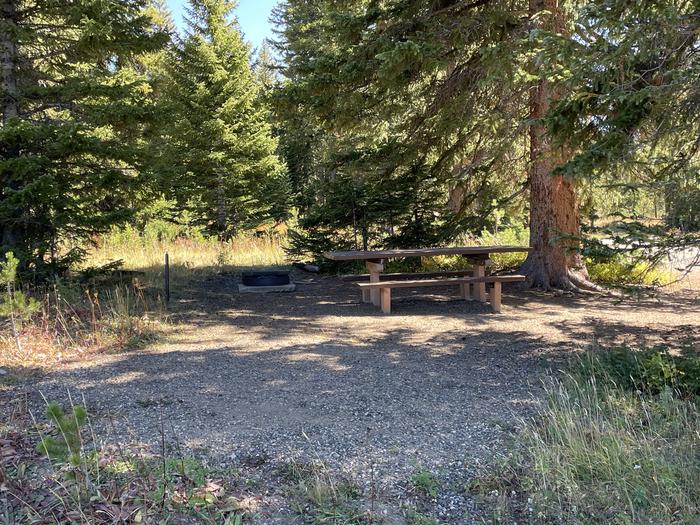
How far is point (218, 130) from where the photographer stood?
58.3 feet

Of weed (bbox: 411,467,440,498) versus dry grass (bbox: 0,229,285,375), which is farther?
dry grass (bbox: 0,229,285,375)

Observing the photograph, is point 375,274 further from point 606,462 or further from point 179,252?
point 179,252

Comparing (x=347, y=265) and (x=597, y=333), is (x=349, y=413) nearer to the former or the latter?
(x=597, y=333)

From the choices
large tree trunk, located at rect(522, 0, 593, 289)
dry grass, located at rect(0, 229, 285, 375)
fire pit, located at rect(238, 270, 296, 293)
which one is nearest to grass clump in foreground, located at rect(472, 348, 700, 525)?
dry grass, located at rect(0, 229, 285, 375)

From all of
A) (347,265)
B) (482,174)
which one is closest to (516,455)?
(482,174)

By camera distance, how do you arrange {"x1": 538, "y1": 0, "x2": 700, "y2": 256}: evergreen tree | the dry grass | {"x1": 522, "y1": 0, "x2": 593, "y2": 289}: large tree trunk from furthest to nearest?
1. {"x1": 522, "y1": 0, "x2": 593, "y2": 289}: large tree trunk
2. the dry grass
3. {"x1": 538, "y1": 0, "x2": 700, "y2": 256}: evergreen tree

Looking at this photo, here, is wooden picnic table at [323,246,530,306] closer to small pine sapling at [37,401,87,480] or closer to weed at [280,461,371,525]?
weed at [280,461,371,525]

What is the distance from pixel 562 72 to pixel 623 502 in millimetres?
3552

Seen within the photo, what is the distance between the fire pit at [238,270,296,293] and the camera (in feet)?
31.4

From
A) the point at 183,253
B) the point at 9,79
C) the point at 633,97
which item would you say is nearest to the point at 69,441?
the point at 633,97

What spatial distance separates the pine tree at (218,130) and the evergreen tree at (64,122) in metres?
9.56

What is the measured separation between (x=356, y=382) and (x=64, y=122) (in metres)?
5.64

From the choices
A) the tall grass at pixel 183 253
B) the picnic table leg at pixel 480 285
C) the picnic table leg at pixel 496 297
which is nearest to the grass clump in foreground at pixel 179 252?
the tall grass at pixel 183 253

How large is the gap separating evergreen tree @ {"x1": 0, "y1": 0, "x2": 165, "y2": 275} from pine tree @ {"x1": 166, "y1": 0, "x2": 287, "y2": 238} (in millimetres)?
9563
